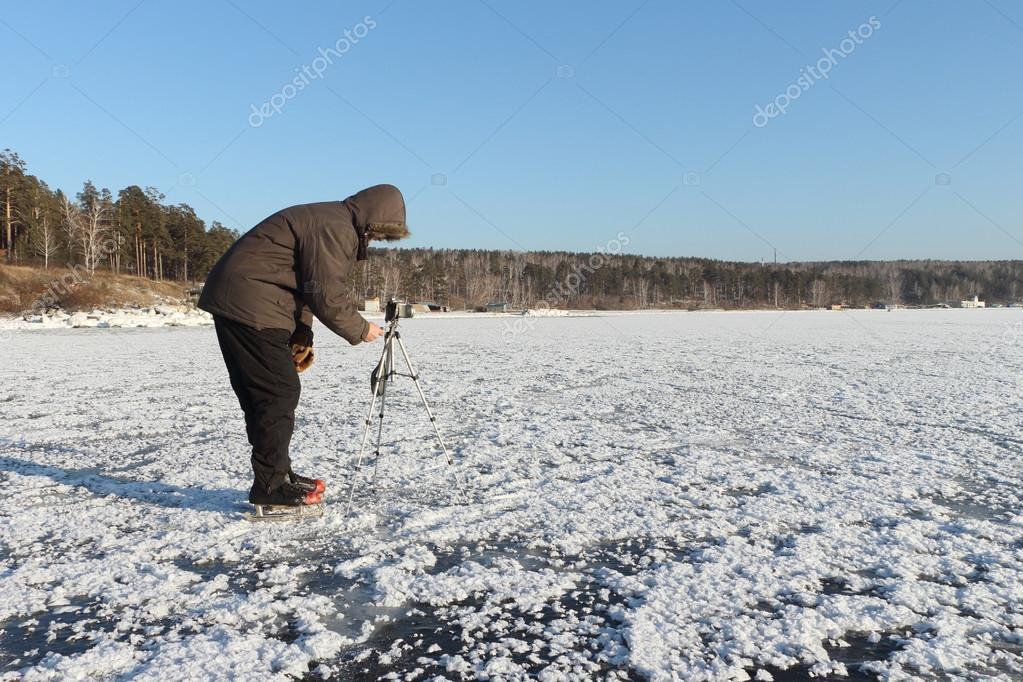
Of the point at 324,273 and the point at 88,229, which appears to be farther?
the point at 88,229

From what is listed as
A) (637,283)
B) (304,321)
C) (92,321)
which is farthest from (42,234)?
(637,283)

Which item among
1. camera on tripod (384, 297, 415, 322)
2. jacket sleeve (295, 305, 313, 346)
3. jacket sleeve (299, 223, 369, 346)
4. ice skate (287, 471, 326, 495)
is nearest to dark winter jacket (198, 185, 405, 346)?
jacket sleeve (299, 223, 369, 346)

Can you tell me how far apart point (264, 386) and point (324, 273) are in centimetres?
74

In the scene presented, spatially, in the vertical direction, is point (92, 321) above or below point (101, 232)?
below

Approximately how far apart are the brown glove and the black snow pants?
186 mm

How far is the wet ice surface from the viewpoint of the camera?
8.14 feet

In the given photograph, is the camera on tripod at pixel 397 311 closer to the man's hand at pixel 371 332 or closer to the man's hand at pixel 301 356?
the man's hand at pixel 371 332

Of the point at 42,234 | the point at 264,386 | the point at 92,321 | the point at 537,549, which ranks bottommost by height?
the point at 537,549

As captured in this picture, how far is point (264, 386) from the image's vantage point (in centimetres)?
389

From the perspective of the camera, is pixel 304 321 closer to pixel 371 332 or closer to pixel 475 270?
pixel 371 332

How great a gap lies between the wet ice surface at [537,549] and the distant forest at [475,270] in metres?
27.9

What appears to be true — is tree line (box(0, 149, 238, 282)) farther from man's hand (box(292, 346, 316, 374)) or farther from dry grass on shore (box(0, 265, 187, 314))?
man's hand (box(292, 346, 316, 374))

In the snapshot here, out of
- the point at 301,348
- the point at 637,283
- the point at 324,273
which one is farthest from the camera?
the point at 637,283

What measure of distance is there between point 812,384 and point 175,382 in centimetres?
964
